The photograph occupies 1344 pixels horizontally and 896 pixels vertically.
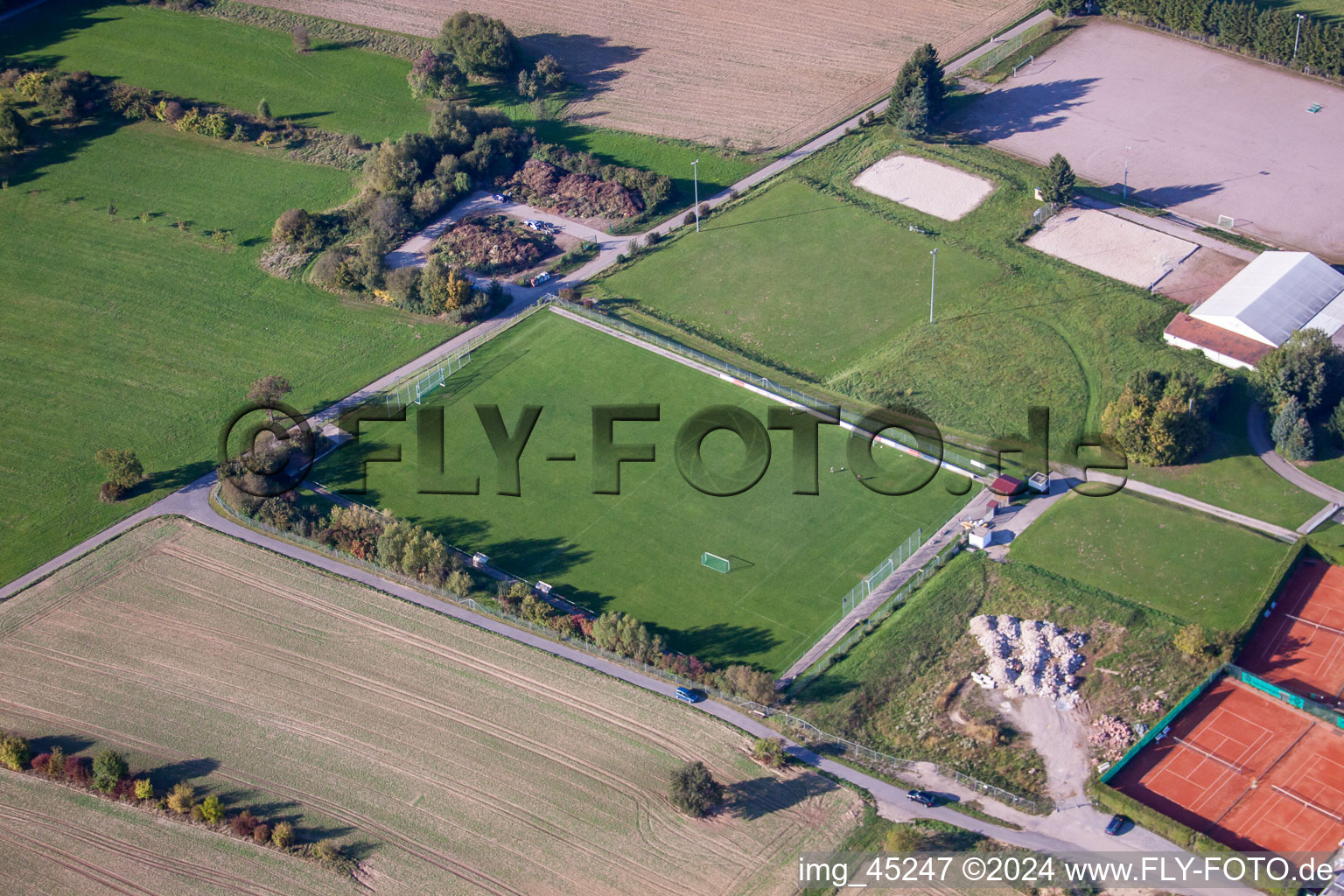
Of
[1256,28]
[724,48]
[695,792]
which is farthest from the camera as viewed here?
[724,48]

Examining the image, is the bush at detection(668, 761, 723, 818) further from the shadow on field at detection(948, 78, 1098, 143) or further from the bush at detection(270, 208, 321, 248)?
the shadow on field at detection(948, 78, 1098, 143)

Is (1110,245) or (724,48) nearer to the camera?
(1110,245)

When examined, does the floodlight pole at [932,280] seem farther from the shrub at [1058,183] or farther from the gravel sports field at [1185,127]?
the gravel sports field at [1185,127]

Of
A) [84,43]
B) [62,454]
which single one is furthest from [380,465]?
[84,43]

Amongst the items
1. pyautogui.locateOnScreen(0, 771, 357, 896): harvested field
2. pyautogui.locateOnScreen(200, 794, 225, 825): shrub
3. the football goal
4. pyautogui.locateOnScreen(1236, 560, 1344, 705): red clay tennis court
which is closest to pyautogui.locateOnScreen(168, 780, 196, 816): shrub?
pyautogui.locateOnScreen(0, 771, 357, 896): harvested field

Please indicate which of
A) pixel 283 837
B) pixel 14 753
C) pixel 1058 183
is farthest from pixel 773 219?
pixel 14 753

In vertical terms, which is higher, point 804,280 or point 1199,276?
point 1199,276

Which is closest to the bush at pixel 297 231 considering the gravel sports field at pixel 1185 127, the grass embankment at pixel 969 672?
the gravel sports field at pixel 1185 127

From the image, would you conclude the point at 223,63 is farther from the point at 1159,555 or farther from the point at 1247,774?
the point at 1247,774
